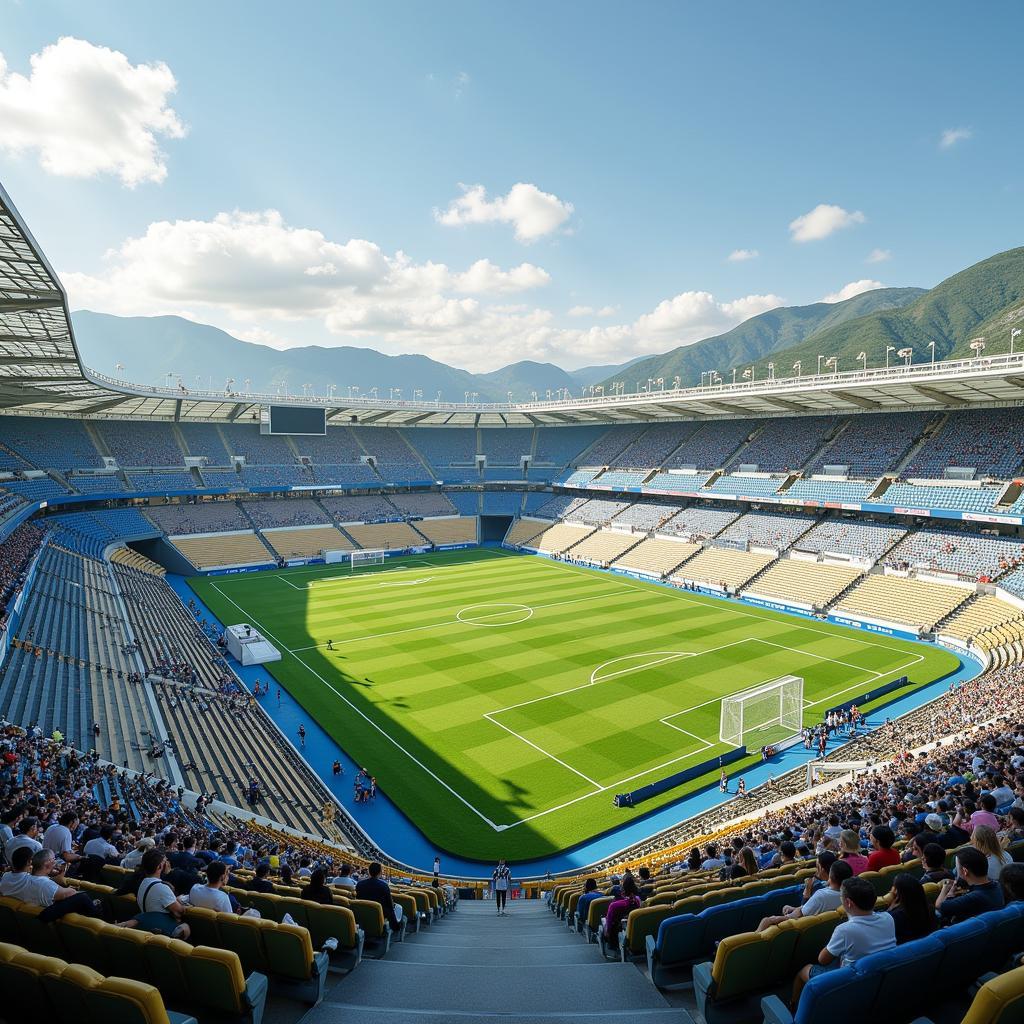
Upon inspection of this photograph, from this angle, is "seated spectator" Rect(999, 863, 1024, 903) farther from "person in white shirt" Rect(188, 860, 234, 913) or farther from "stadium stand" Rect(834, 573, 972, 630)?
"stadium stand" Rect(834, 573, 972, 630)

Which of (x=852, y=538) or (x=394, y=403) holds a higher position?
(x=394, y=403)

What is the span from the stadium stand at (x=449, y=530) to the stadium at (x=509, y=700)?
792mm

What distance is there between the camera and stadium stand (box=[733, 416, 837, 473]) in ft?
177

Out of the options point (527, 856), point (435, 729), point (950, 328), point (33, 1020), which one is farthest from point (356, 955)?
point (950, 328)

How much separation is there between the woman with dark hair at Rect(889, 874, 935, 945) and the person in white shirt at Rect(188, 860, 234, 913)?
5.88m

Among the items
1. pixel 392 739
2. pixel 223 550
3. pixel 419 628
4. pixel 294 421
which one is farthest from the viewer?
pixel 294 421

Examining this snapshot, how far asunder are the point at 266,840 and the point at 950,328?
16954cm

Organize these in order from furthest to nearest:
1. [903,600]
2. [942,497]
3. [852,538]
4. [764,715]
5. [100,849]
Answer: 1. [852,538]
2. [942,497]
3. [903,600]
4. [764,715]
5. [100,849]

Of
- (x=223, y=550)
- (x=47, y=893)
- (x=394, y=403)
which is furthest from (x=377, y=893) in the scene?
(x=394, y=403)

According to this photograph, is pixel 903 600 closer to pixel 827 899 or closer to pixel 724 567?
pixel 724 567

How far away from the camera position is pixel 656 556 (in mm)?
55625

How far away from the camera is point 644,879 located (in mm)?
11648

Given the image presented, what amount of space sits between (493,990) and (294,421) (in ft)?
207

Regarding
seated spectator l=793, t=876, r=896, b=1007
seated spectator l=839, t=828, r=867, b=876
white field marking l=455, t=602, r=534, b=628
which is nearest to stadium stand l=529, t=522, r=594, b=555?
white field marking l=455, t=602, r=534, b=628
